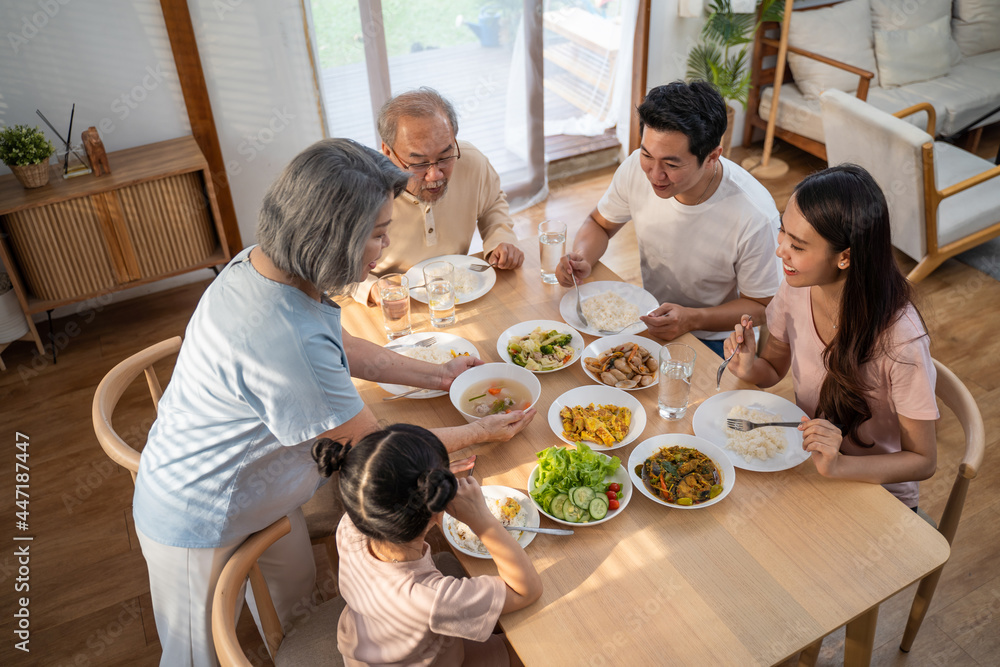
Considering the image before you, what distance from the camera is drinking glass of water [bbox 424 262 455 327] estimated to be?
2115mm

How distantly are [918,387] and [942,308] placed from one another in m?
2.41

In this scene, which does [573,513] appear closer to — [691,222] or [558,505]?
[558,505]

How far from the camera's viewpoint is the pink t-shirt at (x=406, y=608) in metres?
1.33

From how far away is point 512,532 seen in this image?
1516 millimetres

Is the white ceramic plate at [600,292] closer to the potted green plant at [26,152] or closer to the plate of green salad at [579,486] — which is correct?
the plate of green salad at [579,486]

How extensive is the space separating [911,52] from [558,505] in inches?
182

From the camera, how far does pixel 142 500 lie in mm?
1660

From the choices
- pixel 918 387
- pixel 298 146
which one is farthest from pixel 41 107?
pixel 918 387

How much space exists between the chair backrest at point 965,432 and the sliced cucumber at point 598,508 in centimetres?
81

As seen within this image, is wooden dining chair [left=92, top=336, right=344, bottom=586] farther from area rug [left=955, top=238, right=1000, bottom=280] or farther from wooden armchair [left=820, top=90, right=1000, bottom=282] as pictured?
area rug [left=955, top=238, right=1000, bottom=280]

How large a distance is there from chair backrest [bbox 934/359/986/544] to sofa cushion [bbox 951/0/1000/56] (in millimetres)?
4389

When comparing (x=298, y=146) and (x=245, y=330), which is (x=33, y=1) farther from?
(x=245, y=330)

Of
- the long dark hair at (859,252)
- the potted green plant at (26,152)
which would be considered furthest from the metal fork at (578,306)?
the potted green plant at (26,152)

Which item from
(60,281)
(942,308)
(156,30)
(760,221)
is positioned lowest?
(942,308)
